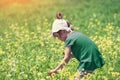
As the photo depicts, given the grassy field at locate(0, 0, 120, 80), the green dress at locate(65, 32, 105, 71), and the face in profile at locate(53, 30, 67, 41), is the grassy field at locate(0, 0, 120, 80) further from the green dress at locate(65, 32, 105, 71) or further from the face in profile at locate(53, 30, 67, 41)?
the face in profile at locate(53, 30, 67, 41)

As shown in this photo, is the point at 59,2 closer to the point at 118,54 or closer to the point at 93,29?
the point at 93,29

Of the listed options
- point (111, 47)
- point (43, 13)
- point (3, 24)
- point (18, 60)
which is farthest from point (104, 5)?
point (18, 60)

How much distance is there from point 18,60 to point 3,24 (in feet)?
19.8

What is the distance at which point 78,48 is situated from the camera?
723 centimetres

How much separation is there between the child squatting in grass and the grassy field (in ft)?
0.55

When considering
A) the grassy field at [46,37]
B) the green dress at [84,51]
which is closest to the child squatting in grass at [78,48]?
the green dress at [84,51]

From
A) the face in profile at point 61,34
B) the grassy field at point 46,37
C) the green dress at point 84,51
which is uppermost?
the face in profile at point 61,34

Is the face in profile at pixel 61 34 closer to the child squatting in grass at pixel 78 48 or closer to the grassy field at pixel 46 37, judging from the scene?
the child squatting in grass at pixel 78 48

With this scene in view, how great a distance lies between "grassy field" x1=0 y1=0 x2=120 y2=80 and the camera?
7605 mm

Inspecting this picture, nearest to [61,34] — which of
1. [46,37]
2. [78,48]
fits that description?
[78,48]

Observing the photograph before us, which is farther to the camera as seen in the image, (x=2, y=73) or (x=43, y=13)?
(x=43, y=13)

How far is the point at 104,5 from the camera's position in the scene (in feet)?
54.1

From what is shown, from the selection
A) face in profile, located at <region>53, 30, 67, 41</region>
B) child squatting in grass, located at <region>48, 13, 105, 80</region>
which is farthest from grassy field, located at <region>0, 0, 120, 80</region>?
face in profile, located at <region>53, 30, 67, 41</region>

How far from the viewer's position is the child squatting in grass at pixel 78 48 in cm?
716
